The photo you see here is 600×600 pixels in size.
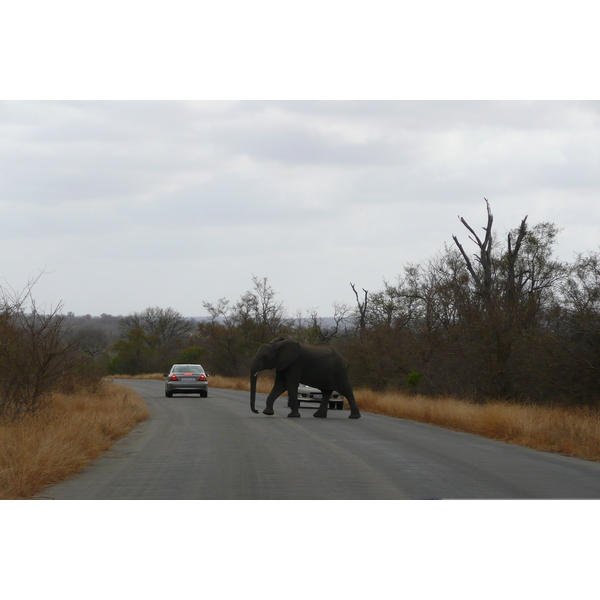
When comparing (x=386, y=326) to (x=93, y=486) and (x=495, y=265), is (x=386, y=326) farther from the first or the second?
(x=93, y=486)

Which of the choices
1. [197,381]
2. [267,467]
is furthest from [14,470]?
[197,381]

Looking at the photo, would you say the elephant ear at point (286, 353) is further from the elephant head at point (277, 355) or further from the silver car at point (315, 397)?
the silver car at point (315, 397)

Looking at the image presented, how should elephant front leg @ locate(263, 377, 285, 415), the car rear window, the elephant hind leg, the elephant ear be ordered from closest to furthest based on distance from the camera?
the elephant hind leg, the elephant ear, elephant front leg @ locate(263, 377, 285, 415), the car rear window

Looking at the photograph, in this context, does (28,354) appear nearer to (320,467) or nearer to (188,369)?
(320,467)

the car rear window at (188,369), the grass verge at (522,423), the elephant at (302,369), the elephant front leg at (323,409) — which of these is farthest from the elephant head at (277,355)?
the car rear window at (188,369)

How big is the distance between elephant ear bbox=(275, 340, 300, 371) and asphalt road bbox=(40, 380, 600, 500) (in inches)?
175

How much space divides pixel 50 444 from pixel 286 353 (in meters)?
12.4

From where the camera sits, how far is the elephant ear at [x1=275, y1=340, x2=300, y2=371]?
23.9 metres

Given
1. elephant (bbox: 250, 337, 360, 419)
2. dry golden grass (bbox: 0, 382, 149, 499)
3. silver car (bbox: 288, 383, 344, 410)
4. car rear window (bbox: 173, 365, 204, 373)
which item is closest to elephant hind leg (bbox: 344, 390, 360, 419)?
elephant (bbox: 250, 337, 360, 419)

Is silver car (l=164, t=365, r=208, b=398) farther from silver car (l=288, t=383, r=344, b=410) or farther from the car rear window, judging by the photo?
silver car (l=288, t=383, r=344, b=410)

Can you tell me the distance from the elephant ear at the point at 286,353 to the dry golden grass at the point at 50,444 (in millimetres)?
5046

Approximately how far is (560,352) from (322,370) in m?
7.44

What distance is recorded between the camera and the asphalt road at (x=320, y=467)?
9773 millimetres

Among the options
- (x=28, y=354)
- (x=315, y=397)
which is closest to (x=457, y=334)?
(x=315, y=397)
